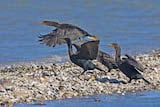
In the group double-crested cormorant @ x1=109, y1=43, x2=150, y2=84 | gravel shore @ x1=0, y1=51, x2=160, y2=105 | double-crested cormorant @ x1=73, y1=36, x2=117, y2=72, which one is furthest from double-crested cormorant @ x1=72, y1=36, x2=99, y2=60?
double-crested cormorant @ x1=109, y1=43, x2=150, y2=84

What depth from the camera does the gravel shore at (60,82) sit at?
11.3 metres

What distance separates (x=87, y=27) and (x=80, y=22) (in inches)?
30.8

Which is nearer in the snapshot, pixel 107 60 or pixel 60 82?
pixel 60 82

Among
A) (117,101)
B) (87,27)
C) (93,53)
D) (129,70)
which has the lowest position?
(117,101)

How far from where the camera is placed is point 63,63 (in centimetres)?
1532

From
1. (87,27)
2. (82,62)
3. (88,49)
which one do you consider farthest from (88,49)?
(87,27)

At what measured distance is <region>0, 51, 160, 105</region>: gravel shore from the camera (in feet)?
37.0

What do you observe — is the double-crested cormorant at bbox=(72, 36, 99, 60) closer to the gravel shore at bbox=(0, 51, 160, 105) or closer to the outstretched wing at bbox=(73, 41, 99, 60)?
the outstretched wing at bbox=(73, 41, 99, 60)

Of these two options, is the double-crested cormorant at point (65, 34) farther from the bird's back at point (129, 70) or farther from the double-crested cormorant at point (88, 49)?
the bird's back at point (129, 70)

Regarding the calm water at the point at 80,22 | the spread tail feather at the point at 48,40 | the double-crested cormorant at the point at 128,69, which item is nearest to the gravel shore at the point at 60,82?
the double-crested cormorant at the point at 128,69

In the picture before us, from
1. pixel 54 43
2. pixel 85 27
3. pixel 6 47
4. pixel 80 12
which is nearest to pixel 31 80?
pixel 54 43

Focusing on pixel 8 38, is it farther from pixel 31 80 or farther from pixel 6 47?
pixel 31 80

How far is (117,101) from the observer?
426 inches

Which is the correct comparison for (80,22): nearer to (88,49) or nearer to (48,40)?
(48,40)
